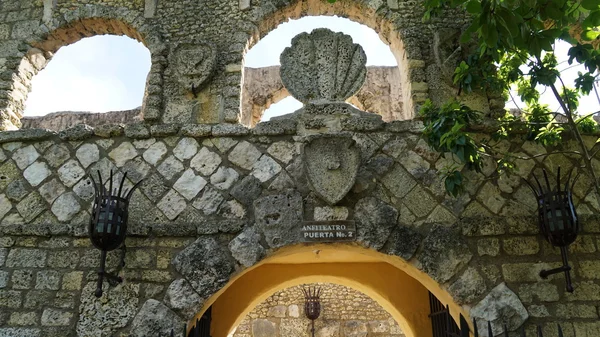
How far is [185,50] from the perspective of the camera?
4371 millimetres

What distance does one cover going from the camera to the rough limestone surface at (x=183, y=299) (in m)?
3.34

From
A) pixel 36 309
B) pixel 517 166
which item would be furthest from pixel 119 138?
pixel 517 166

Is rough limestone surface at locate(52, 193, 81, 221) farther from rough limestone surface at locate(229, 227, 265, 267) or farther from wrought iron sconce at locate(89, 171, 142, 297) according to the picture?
rough limestone surface at locate(229, 227, 265, 267)

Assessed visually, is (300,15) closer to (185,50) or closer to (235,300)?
(185,50)

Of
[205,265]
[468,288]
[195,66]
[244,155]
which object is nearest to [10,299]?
[205,265]

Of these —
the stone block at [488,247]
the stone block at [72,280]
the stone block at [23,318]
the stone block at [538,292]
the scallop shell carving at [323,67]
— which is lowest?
the stone block at [23,318]

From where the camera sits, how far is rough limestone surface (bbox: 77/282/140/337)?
3332mm

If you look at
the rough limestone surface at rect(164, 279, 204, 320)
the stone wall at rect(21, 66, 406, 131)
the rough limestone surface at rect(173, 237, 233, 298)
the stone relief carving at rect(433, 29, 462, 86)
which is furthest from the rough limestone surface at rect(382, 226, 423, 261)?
the stone wall at rect(21, 66, 406, 131)

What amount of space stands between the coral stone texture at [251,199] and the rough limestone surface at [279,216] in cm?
1

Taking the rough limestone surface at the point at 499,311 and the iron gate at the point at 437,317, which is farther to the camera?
the iron gate at the point at 437,317

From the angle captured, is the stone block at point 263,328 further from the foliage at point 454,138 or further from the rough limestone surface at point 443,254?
the foliage at point 454,138

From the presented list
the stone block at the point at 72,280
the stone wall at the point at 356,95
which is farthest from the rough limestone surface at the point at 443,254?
the stone wall at the point at 356,95

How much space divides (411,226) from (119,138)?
2484mm

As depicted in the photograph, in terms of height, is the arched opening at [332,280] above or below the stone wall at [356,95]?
below
